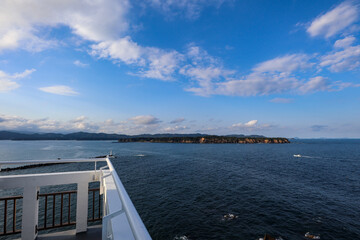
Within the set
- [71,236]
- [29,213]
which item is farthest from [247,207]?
[29,213]

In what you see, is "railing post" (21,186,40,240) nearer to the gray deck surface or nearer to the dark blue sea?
the gray deck surface

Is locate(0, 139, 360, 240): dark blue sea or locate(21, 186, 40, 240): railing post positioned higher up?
locate(21, 186, 40, 240): railing post

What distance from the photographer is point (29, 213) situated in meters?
5.41

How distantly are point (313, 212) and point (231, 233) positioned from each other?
9208 mm

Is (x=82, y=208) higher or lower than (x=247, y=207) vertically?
higher

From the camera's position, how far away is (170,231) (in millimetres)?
12273

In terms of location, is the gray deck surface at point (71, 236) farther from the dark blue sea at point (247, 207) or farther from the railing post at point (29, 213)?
the dark blue sea at point (247, 207)

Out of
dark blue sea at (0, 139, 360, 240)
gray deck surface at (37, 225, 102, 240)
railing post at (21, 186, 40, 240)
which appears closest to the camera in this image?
railing post at (21, 186, 40, 240)

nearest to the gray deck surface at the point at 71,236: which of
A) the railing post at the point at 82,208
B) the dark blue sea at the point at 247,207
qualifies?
the railing post at the point at 82,208

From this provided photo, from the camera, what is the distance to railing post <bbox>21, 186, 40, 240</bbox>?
5305mm

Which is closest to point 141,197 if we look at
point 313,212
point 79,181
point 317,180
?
point 79,181

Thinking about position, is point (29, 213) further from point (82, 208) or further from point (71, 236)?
point (71, 236)

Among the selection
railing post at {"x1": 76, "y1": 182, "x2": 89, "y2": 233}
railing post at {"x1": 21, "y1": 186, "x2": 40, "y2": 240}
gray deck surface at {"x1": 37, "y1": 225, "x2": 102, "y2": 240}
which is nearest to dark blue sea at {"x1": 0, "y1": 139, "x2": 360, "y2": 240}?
gray deck surface at {"x1": 37, "y1": 225, "x2": 102, "y2": 240}

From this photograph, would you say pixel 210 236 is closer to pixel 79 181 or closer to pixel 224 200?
pixel 224 200
